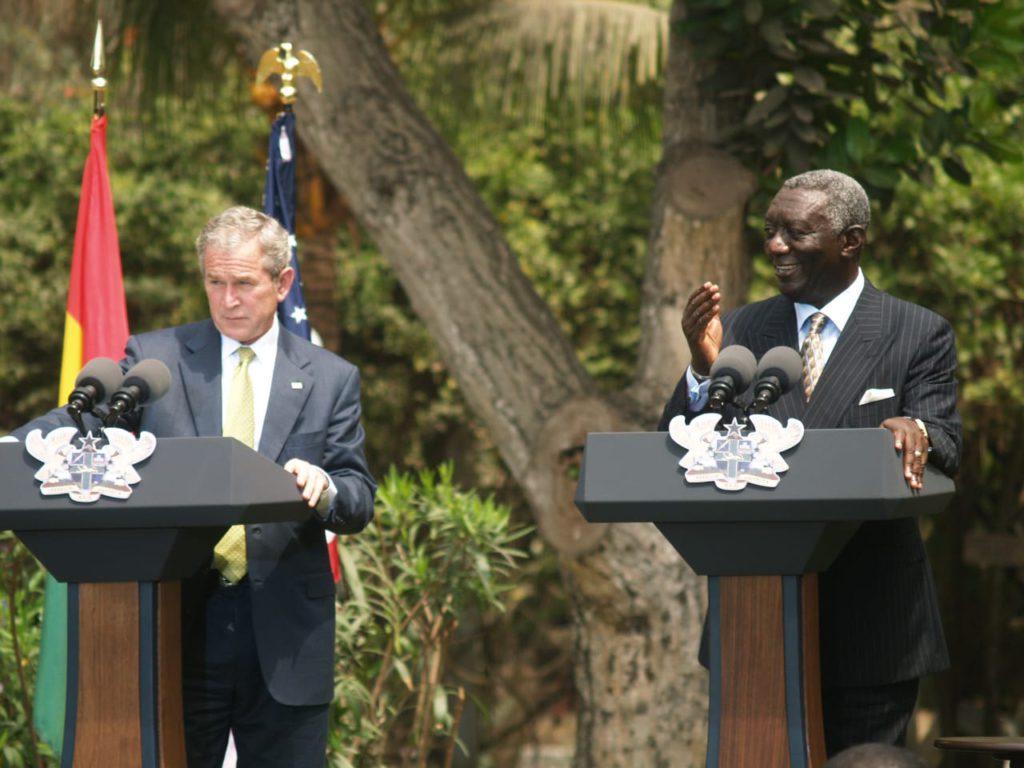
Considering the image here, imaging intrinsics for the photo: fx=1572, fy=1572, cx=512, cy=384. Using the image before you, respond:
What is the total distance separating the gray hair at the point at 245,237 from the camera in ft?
12.2

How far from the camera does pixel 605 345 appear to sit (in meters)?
10.1

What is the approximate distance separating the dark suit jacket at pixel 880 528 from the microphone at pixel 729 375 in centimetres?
41

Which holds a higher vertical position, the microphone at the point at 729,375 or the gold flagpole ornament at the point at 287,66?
the gold flagpole ornament at the point at 287,66

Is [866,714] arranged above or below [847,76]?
below

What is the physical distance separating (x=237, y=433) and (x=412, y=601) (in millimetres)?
2295

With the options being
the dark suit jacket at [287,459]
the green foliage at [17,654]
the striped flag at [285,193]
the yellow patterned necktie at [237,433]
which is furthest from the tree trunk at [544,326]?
the yellow patterned necktie at [237,433]

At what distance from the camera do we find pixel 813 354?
3623 millimetres

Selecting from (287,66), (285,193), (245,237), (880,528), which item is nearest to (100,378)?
(245,237)

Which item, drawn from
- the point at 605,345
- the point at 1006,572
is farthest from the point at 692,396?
the point at 1006,572

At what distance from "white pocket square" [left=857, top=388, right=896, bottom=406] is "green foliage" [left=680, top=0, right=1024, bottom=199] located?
2.56 meters

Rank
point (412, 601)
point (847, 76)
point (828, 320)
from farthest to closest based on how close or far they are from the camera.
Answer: point (847, 76) < point (412, 601) < point (828, 320)

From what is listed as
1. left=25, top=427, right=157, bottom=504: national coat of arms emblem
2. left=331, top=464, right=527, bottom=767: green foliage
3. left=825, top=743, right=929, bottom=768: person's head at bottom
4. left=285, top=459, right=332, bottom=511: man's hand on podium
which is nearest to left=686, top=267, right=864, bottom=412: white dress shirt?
left=285, top=459, right=332, bottom=511: man's hand on podium

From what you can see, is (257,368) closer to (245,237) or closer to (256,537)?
(245,237)

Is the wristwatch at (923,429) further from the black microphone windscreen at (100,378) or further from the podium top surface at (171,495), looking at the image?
the black microphone windscreen at (100,378)
